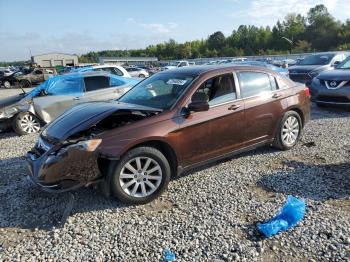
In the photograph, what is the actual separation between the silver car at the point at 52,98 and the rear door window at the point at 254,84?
15.5ft

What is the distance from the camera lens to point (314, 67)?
42.9 feet

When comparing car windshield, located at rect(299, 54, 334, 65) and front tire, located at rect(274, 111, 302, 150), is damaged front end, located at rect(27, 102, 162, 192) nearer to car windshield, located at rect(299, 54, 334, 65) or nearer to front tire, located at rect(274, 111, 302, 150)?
front tire, located at rect(274, 111, 302, 150)

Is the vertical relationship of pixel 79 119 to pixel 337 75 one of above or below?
above

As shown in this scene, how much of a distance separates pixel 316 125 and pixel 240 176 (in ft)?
13.1

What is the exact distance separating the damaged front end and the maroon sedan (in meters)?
0.01

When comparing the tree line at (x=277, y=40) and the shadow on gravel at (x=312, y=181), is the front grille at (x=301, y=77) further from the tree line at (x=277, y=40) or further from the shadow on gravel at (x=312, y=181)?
the tree line at (x=277, y=40)

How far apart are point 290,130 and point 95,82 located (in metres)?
5.46

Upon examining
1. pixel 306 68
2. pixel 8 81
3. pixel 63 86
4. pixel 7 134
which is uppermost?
pixel 63 86

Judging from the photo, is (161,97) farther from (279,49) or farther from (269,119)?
(279,49)

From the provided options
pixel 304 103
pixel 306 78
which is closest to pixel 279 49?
pixel 306 78

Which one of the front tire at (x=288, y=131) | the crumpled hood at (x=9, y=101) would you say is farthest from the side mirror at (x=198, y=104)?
the crumpled hood at (x=9, y=101)

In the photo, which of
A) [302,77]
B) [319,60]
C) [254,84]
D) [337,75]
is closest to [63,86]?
[254,84]

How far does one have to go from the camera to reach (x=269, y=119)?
225 inches

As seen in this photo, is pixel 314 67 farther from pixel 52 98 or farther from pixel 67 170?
pixel 67 170
